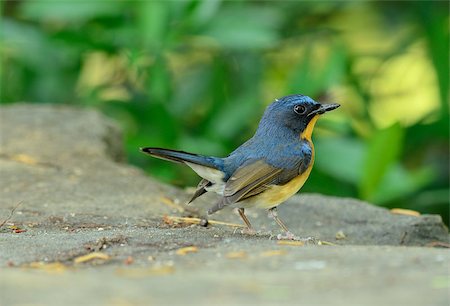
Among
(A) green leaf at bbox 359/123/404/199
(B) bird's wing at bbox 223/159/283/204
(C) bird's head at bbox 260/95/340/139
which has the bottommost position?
(A) green leaf at bbox 359/123/404/199

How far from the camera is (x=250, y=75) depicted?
404 inches

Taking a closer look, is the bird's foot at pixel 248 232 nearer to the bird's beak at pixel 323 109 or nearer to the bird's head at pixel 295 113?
the bird's head at pixel 295 113

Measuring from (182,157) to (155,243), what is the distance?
96 cm

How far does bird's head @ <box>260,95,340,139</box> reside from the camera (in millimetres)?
5957

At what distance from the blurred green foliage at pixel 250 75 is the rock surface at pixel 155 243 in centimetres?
137

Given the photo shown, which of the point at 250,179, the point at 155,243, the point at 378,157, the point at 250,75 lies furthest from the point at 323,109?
the point at 250,75

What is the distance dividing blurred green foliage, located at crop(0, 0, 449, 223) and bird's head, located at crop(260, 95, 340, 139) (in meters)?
2.10

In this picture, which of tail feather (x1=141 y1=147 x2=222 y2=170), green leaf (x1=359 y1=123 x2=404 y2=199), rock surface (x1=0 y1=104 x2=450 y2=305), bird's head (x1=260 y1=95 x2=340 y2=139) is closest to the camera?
rock surface (x1=0 y1=104 x2=450 y2=305)

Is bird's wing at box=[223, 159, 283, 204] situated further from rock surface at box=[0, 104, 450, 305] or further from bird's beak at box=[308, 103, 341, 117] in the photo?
bird's beak at box=[308, 103, 341, 117]

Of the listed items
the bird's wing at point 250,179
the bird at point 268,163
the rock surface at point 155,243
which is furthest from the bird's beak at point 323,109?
the rock surface at point 155,243

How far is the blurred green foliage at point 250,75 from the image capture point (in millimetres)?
8914

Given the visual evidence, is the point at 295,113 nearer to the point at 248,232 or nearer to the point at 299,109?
the point at 299,109

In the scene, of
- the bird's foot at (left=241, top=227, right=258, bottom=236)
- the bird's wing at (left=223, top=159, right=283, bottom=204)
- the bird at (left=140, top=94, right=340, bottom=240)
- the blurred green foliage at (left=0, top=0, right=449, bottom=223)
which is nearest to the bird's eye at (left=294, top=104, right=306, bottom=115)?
the bird at (left=140, top=94, right=340, bottom=240)

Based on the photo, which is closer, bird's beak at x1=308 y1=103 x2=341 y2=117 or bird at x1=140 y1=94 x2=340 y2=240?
bird at x1=140 y1=94 x2=340 y2=240
